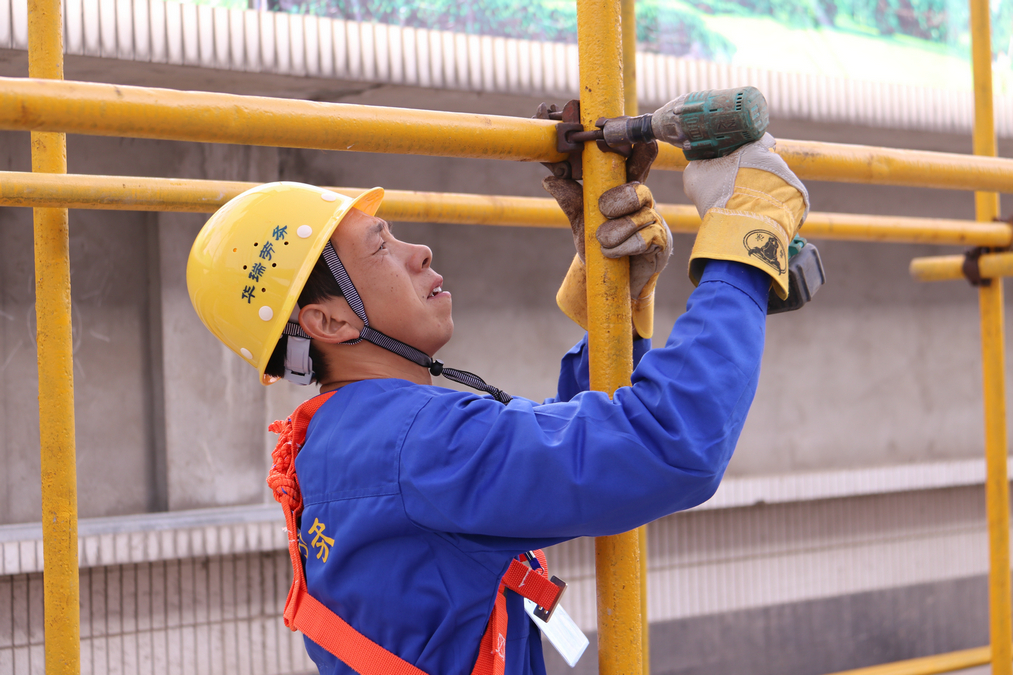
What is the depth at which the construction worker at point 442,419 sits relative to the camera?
1159 millimetres

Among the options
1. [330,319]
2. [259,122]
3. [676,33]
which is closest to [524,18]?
[676,33]

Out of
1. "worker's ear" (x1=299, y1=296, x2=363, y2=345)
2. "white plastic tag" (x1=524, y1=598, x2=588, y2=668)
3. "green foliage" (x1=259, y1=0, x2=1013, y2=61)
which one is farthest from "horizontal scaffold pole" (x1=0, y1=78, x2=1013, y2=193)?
"green foliage" (x1=259, y1=0, x2=1013, y2=61)

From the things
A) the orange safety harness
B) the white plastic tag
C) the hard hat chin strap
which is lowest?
the white plastic tag

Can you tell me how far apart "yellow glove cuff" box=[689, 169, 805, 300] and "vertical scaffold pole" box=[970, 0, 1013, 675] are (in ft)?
7.21

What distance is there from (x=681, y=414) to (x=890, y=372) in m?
5.68

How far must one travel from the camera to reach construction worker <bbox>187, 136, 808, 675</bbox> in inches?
45.6

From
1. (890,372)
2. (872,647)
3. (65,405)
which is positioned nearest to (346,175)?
(65,405)

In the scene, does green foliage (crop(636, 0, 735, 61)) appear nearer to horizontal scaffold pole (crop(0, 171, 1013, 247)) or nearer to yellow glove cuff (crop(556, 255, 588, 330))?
horizontal scaffold pole (crop(0, 171, 1013, 247))

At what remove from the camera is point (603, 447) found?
3.76ft

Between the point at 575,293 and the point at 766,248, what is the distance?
1.71 ft

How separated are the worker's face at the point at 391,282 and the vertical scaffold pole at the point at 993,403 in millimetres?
2453

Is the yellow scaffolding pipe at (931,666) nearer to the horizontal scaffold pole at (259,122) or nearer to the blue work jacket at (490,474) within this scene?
the blue work jacket at (490,474)

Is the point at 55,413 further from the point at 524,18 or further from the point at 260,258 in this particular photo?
the point at 524,18

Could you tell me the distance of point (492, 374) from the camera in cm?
513
